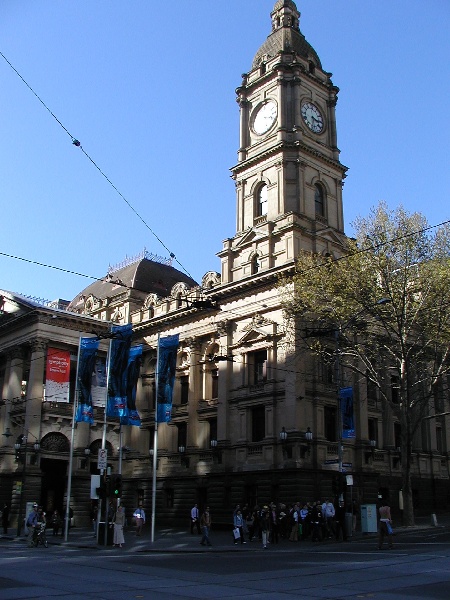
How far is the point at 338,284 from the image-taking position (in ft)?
115

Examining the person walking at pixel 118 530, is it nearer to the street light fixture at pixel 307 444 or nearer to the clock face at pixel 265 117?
the street light fixture at pixel 307 444

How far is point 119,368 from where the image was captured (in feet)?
120

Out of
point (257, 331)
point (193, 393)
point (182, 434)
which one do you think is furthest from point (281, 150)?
point (182, 434)

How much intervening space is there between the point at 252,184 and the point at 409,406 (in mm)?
21583

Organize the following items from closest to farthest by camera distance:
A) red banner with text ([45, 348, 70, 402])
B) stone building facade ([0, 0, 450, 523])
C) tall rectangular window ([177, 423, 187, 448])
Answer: stone building facade ([0, 0, 450, 523]), red banner with text ([45, 348, 70, 402]), tall rectangular window ([177, 423, 187, 448])

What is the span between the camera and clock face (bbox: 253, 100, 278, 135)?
50.8 metres

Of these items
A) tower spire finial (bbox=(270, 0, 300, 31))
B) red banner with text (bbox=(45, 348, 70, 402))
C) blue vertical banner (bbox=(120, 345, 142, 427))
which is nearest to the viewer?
blue vertical banner (bbox=(120, 345, 142, 427))

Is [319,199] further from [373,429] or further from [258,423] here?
[258,423]

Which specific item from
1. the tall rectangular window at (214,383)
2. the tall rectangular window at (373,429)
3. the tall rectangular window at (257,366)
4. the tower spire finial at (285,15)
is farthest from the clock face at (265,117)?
the tall rectangular window at (373,429)

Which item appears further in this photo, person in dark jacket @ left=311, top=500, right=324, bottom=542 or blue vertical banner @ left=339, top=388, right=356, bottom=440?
blue vertical banner @ left=339, top=388, right=356, bottom=440

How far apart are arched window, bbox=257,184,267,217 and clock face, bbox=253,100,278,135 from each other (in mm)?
4751

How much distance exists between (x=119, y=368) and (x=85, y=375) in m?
3.32

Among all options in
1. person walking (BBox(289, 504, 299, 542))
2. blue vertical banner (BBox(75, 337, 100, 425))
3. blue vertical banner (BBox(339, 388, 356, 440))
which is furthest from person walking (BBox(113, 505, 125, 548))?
blue vertical banner (BBox(339, 388, 356, 440))

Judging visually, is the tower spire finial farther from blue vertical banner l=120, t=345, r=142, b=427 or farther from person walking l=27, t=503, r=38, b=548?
person walking l=27, t=503, r=38, b=548
